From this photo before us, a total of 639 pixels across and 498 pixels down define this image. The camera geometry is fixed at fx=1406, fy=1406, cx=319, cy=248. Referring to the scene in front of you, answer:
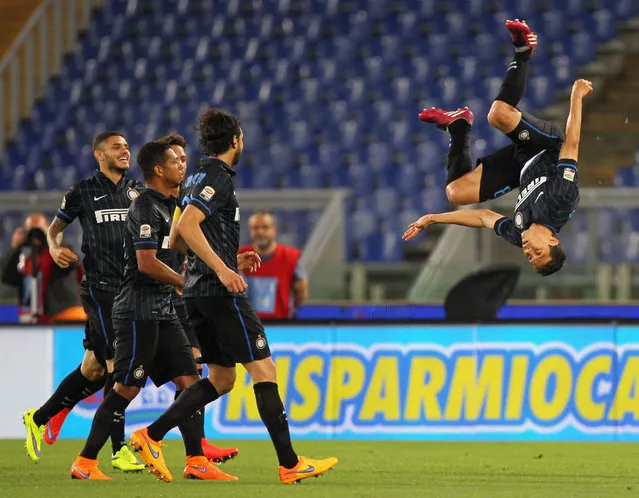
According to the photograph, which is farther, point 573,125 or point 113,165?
point 113,165

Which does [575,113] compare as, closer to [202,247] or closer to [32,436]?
[202,247]

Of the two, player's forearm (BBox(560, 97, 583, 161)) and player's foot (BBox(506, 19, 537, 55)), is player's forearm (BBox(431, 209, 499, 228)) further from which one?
player's foot (BBox(506, 19, 537, 55))

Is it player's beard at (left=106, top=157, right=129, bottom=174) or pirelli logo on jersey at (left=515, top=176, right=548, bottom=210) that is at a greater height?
player's beard at (left=106, top=157, right=129, bottom=174)

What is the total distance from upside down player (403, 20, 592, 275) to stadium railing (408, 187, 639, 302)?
12.2 feet

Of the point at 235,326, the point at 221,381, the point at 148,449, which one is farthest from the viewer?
the point at 221,381

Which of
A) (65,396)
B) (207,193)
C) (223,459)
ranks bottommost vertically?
(223,459)

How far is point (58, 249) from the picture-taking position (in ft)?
28.7

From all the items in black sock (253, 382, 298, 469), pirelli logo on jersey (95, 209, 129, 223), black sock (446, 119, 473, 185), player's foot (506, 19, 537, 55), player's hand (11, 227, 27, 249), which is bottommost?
black sock (253, 382, 298, 469)

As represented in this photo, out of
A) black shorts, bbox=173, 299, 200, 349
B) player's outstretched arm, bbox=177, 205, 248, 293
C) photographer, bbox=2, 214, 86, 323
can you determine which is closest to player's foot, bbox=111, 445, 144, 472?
black shorts, bbox=173, 299, 200, 349

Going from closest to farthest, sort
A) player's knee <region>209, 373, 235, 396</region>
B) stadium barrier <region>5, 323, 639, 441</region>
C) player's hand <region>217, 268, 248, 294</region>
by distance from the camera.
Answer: player's hand <region>217, 268, 248, 294</region>
player's knee <region>209, 373, 235, 396</region>
stadium barrier <region>5, 323, 639, 441</region>

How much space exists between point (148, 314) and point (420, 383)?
378cm

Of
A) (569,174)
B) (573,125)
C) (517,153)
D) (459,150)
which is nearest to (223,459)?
(459,150)

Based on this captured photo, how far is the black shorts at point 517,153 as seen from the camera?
27.7ft

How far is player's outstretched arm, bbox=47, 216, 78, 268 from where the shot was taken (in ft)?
28.6
